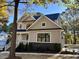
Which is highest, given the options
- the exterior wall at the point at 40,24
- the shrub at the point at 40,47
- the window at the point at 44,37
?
the exterior wall at the point at 40,24

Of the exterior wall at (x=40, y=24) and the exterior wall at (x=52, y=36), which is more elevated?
the exterior wall at (x=40, y=24)

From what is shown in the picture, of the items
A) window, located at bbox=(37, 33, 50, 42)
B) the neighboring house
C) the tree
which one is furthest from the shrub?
the tree

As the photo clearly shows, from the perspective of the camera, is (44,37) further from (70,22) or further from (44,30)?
(70,22)

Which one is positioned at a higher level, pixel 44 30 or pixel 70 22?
pixel 70 22

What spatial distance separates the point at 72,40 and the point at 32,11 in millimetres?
37445

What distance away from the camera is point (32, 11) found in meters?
19.6

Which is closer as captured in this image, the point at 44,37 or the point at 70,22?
the point at 44,37

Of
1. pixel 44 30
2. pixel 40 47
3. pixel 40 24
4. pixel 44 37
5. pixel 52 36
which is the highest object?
pixel 40 24

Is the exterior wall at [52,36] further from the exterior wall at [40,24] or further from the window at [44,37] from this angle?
the exterior wall at [40,24]

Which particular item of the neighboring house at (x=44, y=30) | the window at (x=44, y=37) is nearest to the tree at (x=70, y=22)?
the neighboring house at (x=44, y=30)

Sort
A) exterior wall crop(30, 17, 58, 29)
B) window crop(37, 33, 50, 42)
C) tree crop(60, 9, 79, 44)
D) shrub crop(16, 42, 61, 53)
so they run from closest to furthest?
1. shrub crop(16, 42, 61, 53)
2. window crop(37, 33, 50, 42)
3. exterior wall crop(30, 17, 58, 29)
4. tree crop(60, 9, 79, 44)

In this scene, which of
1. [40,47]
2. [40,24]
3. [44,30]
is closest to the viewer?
[40,47]

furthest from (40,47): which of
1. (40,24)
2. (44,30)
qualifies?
(40,24)

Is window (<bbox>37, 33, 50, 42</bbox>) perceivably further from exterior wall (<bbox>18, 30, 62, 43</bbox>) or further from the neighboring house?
exterior wall (<bbox>18, 30, 62, 43</bbox>)
